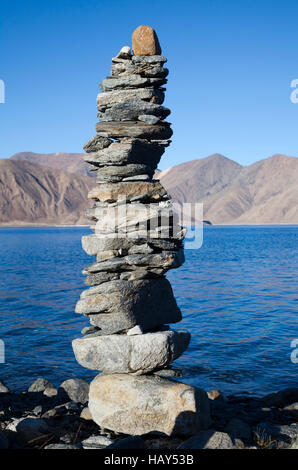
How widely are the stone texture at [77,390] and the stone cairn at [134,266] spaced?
12.2ft

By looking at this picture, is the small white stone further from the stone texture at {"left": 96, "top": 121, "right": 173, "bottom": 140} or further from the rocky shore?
the stone texture at {"left": 96, "top": 121, "right": 173, "bottom": 140}

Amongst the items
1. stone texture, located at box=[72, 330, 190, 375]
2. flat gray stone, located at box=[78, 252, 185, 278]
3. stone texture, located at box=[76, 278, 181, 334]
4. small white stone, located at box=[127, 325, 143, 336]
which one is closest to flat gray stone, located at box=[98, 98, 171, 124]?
flat gray stone, located at box=[78, 252, 185, 278]

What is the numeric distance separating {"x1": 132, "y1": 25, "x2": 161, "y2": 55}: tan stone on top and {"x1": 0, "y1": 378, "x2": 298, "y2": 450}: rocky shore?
993 cm

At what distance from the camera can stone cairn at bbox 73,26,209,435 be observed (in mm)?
10453

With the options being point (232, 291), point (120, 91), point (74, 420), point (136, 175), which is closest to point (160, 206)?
point (136, 175)

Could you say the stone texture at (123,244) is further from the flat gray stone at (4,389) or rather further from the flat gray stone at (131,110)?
the flat gray stone at (4,389)

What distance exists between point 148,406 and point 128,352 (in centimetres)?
137

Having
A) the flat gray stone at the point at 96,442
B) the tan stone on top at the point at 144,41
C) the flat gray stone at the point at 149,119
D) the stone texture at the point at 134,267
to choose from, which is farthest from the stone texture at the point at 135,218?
the flat gray stone at the point at 96,442

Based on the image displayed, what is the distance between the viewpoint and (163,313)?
483 inches

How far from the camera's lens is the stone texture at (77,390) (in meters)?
14.7

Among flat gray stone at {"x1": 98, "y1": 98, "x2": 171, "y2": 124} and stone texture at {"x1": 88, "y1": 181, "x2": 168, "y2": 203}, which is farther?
flat gray stone at {"x1": 98, "y1": 98, "x2": 171, "y2": 124}

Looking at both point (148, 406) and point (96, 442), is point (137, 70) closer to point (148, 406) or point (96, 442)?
point (148, 406)

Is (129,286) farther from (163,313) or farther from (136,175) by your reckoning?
(136,175)

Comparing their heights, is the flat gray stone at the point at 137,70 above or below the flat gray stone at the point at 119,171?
above
